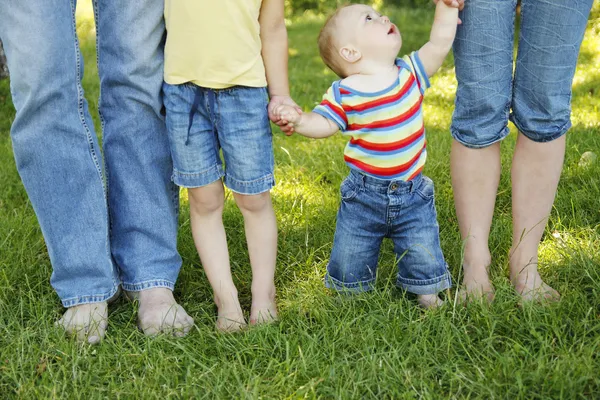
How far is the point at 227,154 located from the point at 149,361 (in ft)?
2.15

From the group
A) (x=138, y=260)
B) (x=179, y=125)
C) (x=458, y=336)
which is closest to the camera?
(x=458, y=336)

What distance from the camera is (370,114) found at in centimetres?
225

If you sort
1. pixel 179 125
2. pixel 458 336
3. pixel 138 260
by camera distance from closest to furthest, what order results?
pixel 458 336 < pixel 179 125 < pixel 138 260

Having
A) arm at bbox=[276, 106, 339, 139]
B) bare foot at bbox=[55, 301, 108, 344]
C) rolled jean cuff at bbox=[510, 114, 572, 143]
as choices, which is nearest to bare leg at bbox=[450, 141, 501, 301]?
rolled jean cuff at bbox=[510, 114, 572, 143]

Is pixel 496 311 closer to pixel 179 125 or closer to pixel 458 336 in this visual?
pixel 458 336

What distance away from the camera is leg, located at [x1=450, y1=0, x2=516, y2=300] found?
7.53ft

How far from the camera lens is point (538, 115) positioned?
236cm

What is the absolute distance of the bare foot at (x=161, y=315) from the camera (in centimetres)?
241

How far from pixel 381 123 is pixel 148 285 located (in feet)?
3.15

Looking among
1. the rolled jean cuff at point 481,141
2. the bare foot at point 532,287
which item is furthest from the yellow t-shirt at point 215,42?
the bare foot at point 532,287

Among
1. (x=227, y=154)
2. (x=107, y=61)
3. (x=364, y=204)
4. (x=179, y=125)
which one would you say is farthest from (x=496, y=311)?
(x=107, y=61)

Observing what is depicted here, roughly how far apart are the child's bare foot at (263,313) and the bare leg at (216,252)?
38 mm

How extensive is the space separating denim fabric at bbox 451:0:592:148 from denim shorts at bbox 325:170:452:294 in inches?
11.1

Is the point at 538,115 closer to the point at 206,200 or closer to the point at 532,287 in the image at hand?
the point at 532,287
